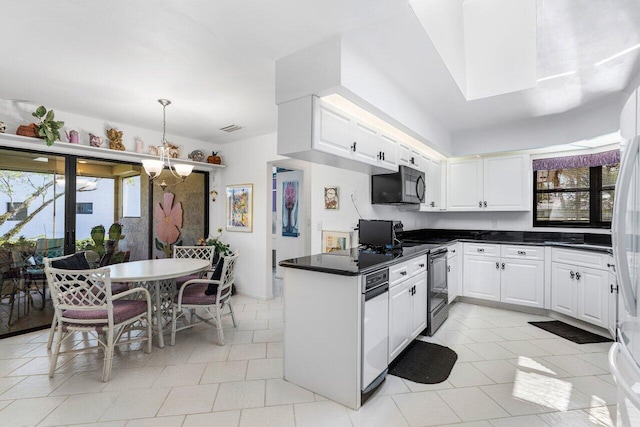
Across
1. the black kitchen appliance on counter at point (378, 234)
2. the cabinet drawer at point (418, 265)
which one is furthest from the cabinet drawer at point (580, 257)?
the black kitchen appliance on counter at point (378, 234)

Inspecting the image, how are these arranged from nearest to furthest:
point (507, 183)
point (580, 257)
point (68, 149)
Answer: point (580, 257)
point (68, 149)
point (507, 183)

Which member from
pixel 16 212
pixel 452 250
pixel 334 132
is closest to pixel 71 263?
pixel 16 212

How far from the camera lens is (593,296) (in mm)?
3320

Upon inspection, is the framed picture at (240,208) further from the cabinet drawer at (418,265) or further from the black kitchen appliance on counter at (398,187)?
the cabinet drawer at (418,265)

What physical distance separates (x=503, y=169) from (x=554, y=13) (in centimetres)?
259

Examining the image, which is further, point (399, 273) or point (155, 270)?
point (155, 270)

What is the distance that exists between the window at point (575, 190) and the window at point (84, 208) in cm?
609

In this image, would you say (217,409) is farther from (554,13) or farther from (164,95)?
(554,13)

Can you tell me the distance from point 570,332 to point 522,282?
75 cm

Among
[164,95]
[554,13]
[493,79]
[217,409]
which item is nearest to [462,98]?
[493,79]

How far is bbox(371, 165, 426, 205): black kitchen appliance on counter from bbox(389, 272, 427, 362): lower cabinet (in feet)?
3.12

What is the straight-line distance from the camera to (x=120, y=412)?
2.01 m

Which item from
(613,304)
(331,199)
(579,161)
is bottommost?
(613,304)

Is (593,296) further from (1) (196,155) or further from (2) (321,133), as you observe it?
(1) (196,155)
